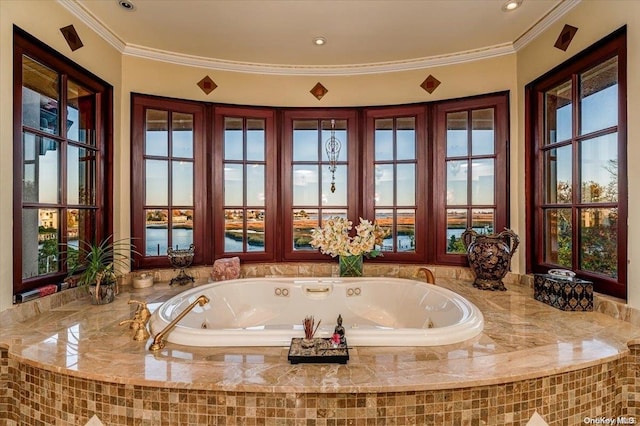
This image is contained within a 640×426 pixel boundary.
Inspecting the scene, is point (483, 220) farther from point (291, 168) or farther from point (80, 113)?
point (80, 113)

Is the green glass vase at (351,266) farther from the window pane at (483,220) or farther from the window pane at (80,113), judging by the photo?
the window pane at (80,113)

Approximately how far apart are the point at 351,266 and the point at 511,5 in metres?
2.00

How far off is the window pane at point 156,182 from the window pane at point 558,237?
2.88 meters

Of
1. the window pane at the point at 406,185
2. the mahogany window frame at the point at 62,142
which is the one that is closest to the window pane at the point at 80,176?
the mahogany window frame at the point at 62,142

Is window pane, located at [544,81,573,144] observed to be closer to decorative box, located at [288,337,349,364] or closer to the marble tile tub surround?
the marble tile tub surround

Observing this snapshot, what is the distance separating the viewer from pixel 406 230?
2.79m

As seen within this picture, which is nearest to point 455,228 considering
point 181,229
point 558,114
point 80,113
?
point 558,114

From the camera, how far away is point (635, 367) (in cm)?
131

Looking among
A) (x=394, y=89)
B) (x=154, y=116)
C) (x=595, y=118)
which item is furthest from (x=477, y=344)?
(x=154, y=116)

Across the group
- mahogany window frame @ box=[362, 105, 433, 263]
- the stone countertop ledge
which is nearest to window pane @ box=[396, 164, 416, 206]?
mahogany window frame @ box=[362, 105, 433, 263]

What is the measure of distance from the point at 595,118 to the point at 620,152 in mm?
316

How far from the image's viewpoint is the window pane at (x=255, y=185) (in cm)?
281

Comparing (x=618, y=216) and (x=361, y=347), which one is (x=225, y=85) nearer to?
(x=361, y=347)

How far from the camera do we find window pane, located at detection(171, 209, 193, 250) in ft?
8.63
